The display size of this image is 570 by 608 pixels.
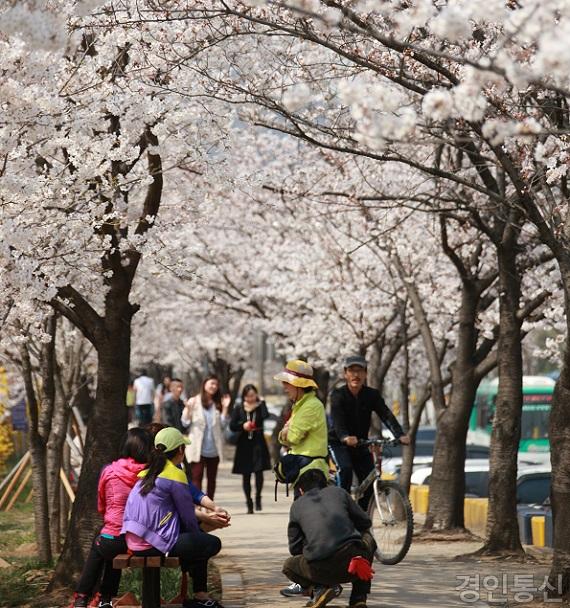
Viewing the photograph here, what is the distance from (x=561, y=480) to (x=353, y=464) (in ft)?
7.69

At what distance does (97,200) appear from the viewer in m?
10.2

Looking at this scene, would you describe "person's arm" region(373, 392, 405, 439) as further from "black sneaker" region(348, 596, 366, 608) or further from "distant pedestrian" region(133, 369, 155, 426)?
"distant pedestrian" region(133, 369, 155, 426)

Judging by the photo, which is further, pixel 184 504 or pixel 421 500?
pixel 421 500

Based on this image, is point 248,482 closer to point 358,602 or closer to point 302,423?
point 302,423

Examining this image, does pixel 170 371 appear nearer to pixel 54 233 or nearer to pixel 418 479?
pixel 418 479

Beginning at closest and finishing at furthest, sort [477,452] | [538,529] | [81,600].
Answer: [81,600] → [538,529] → [477,452]

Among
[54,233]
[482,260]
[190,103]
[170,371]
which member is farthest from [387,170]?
[170,371]

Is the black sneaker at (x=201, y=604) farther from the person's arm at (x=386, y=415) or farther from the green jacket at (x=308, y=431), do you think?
the person's arm at (x=386, y=415)

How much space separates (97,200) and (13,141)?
4.28 ft

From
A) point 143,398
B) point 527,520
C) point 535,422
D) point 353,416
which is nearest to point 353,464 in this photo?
point 353,416

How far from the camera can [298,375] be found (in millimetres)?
9266

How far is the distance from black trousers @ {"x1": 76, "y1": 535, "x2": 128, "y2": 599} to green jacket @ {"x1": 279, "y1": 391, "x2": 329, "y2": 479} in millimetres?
1565

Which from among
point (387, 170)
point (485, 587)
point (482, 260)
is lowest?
point (485, 587)

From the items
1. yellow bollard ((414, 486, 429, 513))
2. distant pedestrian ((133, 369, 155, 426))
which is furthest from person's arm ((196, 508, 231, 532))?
distant pedestrian ((133, 369, 155, 426))
